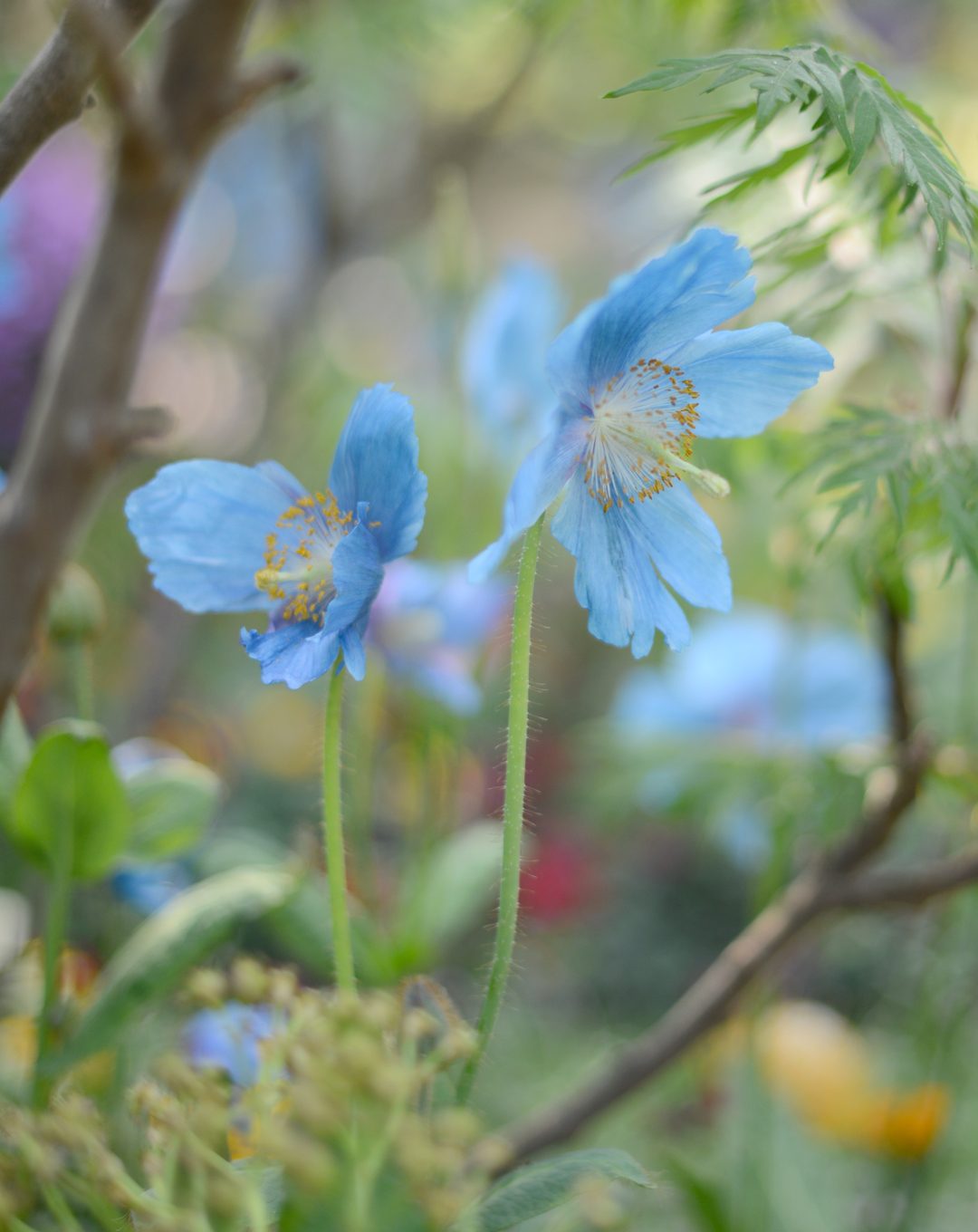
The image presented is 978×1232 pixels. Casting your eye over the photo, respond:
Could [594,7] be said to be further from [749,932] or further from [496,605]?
[749,932]

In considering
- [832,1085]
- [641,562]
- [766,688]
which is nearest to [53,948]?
[641,562]

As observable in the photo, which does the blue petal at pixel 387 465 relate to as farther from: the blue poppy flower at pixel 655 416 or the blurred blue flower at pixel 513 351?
the blurred blue flower at pixel 513 351

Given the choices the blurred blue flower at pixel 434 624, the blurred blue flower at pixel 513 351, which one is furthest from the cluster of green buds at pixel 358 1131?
the blurred blue flower at pixel 513 351

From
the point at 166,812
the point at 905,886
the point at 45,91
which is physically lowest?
the point at 905,886

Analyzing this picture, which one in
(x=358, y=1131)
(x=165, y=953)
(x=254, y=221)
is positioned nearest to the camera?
(x=358, y=1131)

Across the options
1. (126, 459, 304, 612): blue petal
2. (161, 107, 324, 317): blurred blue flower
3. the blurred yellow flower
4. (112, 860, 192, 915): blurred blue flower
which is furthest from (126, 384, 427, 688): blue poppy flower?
(161, 107, 324, 317): blurred blue flower

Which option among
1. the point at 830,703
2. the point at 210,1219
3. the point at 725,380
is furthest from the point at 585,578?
the point at 830,703

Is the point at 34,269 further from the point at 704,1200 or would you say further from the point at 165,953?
the point at 704,1200
